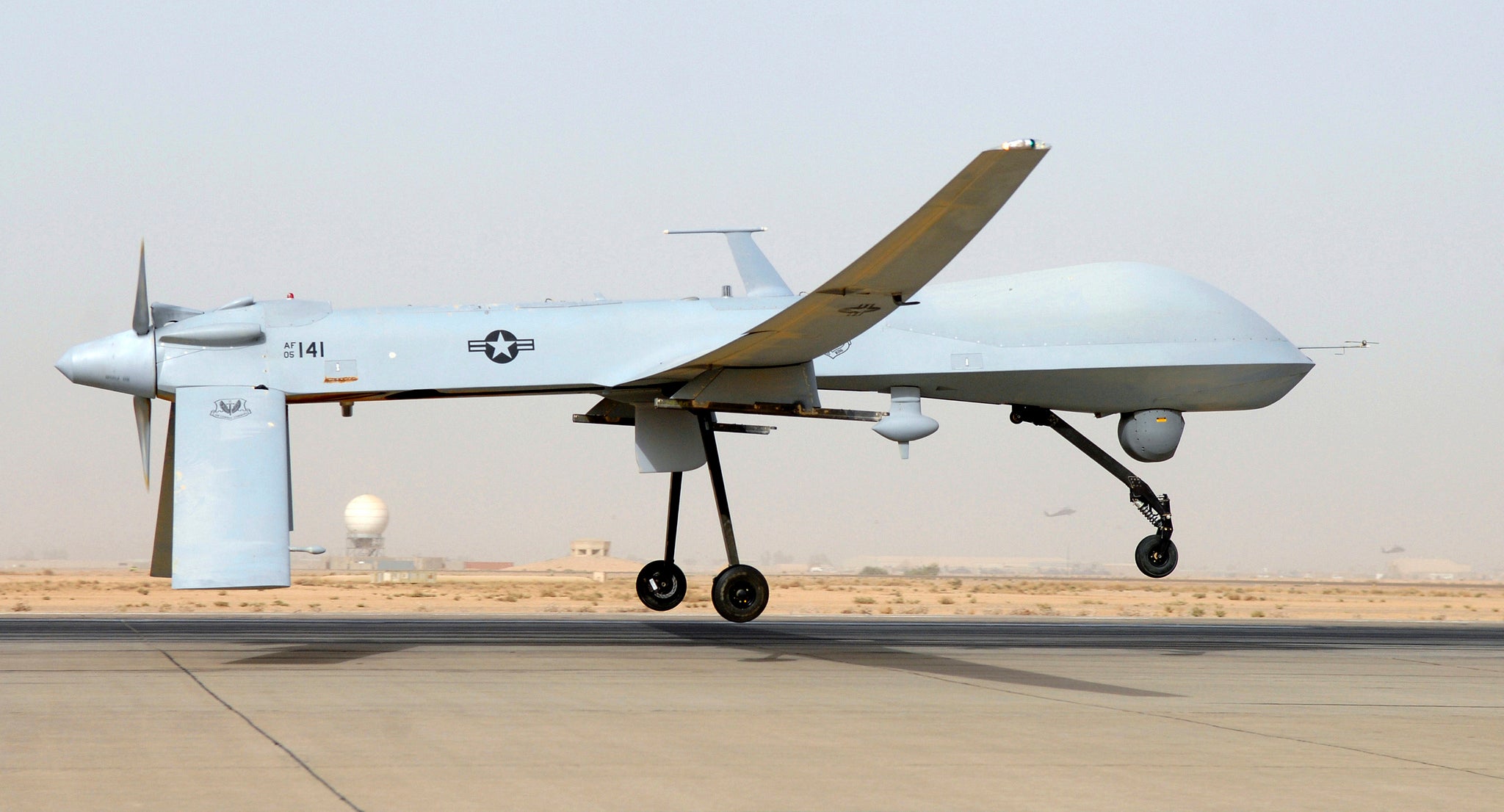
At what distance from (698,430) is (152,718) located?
11.1 m

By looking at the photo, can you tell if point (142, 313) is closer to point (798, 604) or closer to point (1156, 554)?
point (1156, 554)

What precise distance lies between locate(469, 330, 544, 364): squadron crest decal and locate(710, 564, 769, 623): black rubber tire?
13.5ft

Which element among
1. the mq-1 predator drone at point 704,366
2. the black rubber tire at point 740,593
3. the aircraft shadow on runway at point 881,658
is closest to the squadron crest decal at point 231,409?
the mq-1 predator drone at point 704,366

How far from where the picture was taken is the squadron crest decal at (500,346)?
1878 cm

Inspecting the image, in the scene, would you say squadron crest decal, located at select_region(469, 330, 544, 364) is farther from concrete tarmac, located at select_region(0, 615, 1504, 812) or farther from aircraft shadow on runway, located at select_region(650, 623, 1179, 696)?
aircraft shadow on runway, located at select_region(650, 623, 1179, 696)

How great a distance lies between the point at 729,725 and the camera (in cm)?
1066

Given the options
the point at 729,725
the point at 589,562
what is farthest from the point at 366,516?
the point at 729,725

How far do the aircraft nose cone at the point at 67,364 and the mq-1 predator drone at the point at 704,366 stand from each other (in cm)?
3

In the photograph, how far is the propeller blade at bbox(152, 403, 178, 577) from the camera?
19094 mm

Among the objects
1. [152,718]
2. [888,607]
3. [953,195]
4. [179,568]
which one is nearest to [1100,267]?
[953,195]

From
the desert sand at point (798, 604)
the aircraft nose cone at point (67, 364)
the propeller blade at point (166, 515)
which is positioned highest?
the aircraft nose cone at point (67, 364)

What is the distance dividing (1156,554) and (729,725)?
40.3 feet

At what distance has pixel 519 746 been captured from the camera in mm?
9430

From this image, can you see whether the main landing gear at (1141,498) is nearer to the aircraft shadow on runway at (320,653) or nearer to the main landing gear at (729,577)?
the main landing gear at (729,577)
